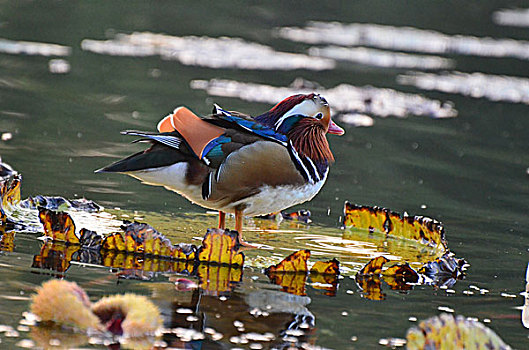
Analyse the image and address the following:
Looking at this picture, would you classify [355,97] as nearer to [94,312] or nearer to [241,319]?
[241,319]

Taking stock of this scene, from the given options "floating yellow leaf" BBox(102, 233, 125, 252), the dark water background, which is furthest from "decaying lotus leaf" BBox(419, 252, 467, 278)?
"floating yellow leaf" BBox(102, 233, 125, 252)

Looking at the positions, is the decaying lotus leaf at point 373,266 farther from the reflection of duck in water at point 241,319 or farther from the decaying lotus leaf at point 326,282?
the reflection of duck in water at point 241,319

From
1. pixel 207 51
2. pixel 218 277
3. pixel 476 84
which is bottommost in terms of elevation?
pixel 218 277

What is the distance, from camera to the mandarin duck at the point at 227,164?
7.07 meters

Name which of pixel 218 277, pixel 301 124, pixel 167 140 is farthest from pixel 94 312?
pixel 301 124

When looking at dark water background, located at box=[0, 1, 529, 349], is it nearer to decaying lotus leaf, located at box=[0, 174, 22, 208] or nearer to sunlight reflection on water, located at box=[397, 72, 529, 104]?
sunlight reflection on water, located at box=[397, 72, 529, 104]

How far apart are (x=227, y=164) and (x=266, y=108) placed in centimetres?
665

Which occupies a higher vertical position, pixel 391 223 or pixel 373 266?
pixel 391 223

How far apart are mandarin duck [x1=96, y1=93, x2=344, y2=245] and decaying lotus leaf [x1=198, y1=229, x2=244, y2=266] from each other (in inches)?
26.2

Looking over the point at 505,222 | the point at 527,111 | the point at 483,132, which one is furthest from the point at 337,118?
the point at 505,222

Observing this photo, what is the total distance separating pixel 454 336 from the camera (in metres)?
4.56

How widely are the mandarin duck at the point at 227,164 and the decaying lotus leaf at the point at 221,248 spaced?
0.66 meters

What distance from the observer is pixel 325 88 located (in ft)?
52.3

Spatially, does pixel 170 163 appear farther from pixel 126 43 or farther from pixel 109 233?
pixel 126 43
